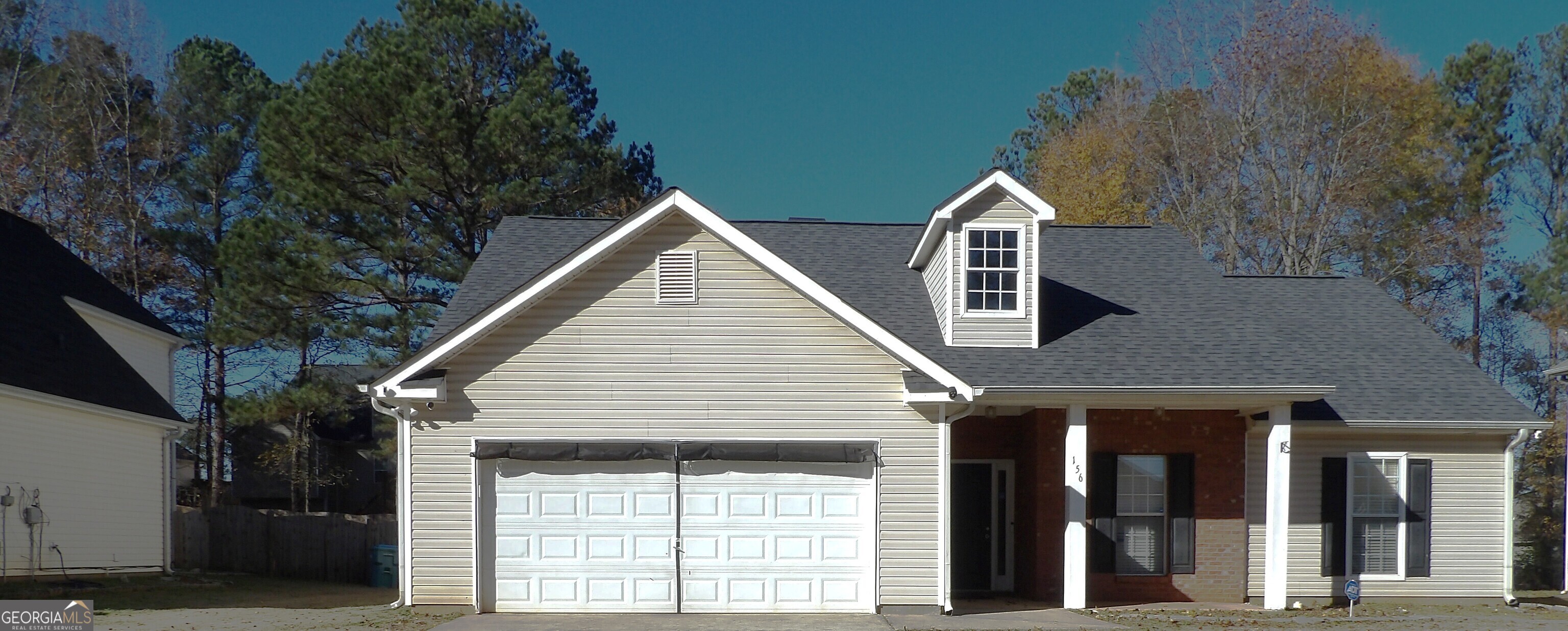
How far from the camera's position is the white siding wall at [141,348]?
923 inches

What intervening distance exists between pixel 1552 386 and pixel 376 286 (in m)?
31.9

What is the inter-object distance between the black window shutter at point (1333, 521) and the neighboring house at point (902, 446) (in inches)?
1.2

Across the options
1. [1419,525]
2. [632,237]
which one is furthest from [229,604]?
[1419,525]

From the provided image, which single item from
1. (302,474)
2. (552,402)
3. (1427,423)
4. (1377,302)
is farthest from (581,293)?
(302,474)

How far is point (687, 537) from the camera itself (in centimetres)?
1491

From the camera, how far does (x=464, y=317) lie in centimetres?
1584

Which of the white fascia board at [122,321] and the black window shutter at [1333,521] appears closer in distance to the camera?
the black window shutter at [1333,521]

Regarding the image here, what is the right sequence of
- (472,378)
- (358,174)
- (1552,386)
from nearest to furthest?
(472,378)
(358,174)
(1552,386)

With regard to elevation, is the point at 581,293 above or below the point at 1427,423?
above

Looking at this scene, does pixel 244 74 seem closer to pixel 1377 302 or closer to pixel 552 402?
pixel 552 402

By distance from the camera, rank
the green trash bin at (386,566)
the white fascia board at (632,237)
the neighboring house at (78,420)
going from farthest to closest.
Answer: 1. the green trash bin at (386,566)
2. the neighboring house at (78,420)
3. the white fascia board at (632,237)

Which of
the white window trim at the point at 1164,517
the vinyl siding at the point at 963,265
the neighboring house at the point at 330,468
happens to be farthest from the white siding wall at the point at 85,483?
the white window trim at the point at 1164,517

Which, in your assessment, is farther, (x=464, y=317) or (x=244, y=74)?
(x=244, y=74)

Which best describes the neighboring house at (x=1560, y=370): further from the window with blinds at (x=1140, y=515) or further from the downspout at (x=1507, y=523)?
the window with blinds at (x=1140, y=515)
